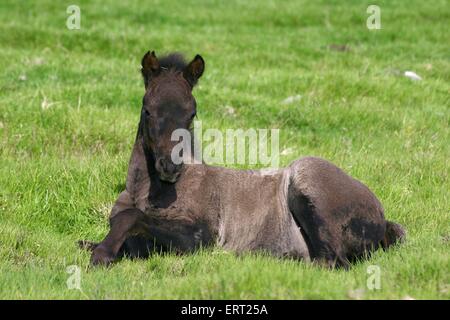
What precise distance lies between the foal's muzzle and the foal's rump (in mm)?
1242

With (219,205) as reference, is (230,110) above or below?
above

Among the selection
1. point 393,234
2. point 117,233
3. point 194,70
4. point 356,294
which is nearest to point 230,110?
point 194,70

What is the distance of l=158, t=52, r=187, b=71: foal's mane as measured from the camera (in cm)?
734

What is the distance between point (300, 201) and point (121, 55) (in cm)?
900

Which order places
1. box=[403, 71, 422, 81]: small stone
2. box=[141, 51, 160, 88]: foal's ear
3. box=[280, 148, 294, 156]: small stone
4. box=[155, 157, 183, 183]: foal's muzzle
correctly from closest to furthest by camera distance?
box=[155, 157, 183, 183]: foal's muzzle < box=[141, 51, 160, 88]: foal's ear < box=[280, 148, 294, 156]: small stone < box=[403, 71, 422, 81]: small stone

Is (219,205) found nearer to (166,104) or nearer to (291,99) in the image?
(166,104)

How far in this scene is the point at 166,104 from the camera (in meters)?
6.80

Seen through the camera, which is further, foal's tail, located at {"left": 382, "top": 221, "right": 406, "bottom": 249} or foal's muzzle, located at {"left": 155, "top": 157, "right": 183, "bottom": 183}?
foal's tail, located at {"left": 382, "top": 221, "right": 406, "bottom": 249}

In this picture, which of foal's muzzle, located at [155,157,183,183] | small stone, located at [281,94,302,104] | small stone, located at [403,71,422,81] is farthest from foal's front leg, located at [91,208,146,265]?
small stone, located at [403,71,422,81]

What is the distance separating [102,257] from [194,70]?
2.18 m

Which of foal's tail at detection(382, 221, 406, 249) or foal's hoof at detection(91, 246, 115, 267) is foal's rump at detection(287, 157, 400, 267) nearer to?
foal's tail at detection(382, 221, 406, 249)

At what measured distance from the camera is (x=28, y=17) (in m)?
18.1
